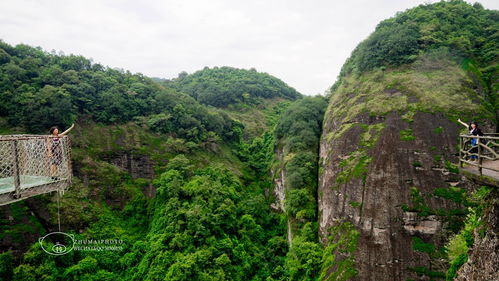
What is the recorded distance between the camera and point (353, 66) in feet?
127

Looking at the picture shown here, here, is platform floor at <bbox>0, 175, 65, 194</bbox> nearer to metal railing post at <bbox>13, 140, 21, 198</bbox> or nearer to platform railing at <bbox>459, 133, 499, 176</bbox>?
metal railing post at <bbox>13, 140, 21, 198</bbox>

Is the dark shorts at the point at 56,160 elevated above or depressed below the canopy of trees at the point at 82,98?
below

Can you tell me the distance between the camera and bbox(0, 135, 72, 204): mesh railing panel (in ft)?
20.6

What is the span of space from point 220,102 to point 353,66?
40.1 meters

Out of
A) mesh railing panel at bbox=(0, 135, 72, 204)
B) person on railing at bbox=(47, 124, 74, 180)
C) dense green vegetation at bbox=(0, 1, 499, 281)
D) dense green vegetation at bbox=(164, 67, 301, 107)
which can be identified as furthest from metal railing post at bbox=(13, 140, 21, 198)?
dense green vegetation at bbox=(164, 67, 301, 107)

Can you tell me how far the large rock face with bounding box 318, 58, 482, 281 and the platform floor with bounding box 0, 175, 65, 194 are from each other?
20507mm

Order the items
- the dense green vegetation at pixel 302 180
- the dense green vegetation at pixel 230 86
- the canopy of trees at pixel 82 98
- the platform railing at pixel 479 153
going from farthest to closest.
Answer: the dense green vegetation at pixel 230 86, the canopy of trees at pixel 82 98, the dense green vegetation at pixel 302 180, the platform railing at pixel 479 153

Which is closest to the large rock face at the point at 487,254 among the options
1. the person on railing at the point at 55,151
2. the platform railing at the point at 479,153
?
the platform railing at the point at 479,153

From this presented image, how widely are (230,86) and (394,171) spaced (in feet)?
188

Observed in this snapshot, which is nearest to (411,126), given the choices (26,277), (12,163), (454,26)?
(454,26)

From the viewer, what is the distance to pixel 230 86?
245 feet

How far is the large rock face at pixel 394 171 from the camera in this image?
19891mm

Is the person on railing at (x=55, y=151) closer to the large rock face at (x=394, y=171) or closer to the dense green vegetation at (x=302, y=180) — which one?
the large rock face at (x=394, y=171)

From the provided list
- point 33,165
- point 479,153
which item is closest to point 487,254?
point 479,153
